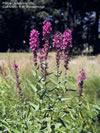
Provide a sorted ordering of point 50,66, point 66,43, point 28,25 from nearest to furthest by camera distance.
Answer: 1. point 66,43
2. point 50,66
3. point 28,25

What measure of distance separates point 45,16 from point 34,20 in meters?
2.48

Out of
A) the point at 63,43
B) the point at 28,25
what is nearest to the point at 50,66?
the point at 63,43

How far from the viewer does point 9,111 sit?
2838 millimetres

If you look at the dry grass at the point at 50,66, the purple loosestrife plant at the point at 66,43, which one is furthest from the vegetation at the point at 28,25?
the purple loosestrife plant at the point at 66,43

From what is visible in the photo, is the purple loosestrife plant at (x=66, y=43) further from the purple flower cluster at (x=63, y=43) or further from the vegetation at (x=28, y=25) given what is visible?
the vegetation at (x=28, y=25)

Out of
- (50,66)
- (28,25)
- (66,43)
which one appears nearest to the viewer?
(66,43)

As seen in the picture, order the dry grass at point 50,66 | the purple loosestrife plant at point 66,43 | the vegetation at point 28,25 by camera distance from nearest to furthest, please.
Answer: the purple loosestrife plant at point 66,43 → the dry grass at point 50,66 → the vegetation at point 28,25

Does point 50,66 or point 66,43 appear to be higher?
point 66,43

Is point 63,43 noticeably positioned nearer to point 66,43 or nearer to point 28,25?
point 66,43

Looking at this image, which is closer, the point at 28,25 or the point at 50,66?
the point at 50,66

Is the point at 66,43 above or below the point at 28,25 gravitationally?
below

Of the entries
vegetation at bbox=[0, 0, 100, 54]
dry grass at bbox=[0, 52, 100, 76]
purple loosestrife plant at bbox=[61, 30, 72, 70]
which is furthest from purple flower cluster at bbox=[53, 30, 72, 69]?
vegetation at bbox=[0, 0, 100, 54]

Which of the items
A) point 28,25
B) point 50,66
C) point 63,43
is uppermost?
point 28,25

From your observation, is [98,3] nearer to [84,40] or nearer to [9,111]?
[84,40]
